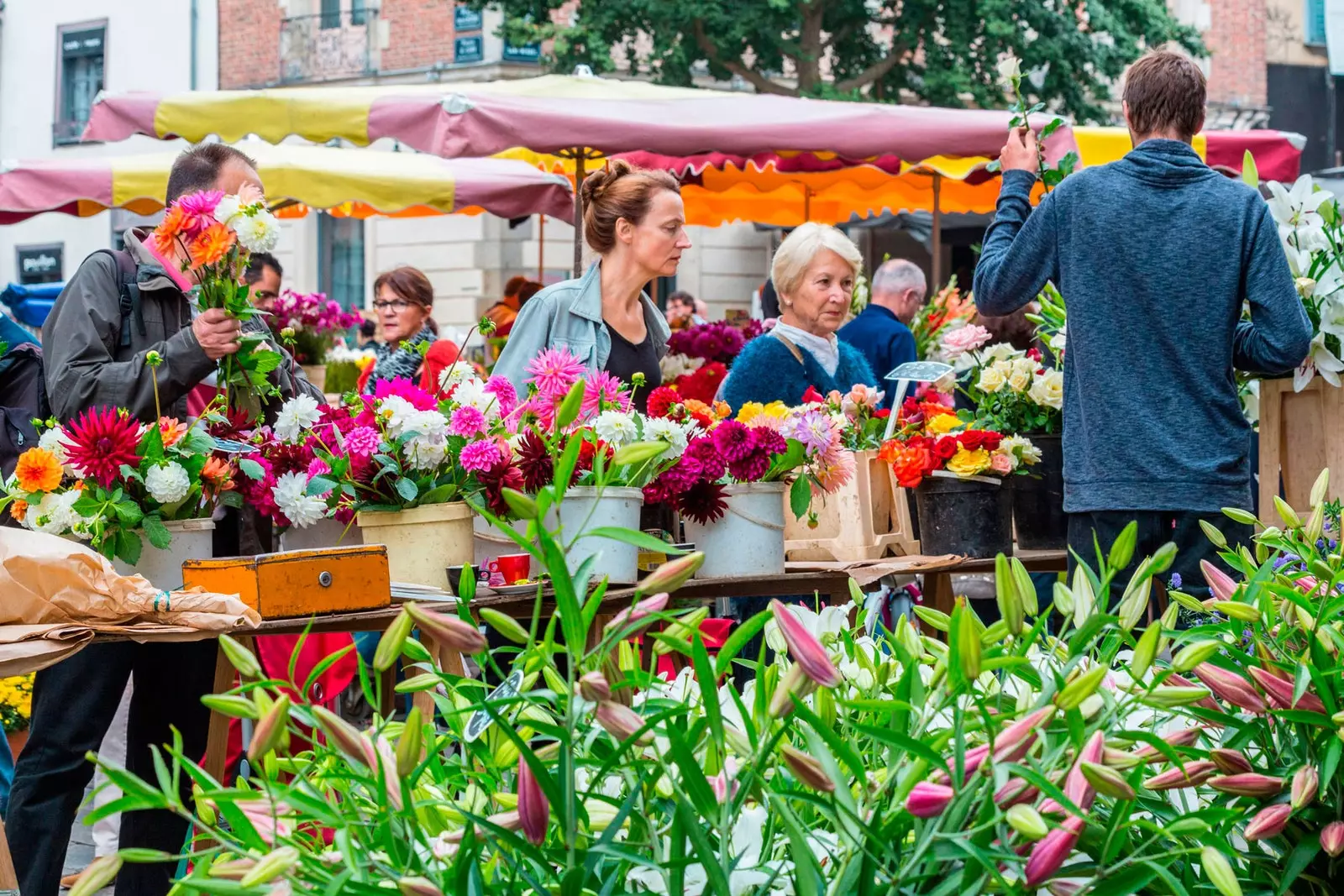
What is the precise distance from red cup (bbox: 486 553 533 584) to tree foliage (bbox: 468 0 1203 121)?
14707 mm

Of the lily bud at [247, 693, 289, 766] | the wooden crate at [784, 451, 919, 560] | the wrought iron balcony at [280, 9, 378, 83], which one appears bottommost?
the wooden crate at [784, 451, 919, 560]

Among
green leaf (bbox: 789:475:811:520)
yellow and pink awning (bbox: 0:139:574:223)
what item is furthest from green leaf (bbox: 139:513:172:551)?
yellow and pink awning (bbox: 0:139:574:223)

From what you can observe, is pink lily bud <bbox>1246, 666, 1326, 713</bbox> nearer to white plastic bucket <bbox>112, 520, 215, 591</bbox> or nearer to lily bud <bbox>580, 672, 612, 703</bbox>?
lily bud <bbox>580, 672, 612, 703</bbox>

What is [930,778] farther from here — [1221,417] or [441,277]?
[441,277]

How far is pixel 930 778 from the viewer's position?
864mm

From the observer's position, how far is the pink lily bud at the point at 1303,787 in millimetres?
997

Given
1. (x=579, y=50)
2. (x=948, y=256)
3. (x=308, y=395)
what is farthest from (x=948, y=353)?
(x=948, y=256)

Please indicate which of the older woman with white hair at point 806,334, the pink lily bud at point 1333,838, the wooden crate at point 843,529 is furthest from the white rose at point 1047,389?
the pink lily bud at point 1333,838

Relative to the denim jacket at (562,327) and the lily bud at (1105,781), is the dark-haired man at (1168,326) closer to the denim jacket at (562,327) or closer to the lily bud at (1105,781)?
the denim jacket at (562,327)

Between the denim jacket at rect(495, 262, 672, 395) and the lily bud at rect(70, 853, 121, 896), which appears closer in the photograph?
the lily bud at rect(70, 853, 121, 896)

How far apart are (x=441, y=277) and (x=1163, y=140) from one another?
656 inches

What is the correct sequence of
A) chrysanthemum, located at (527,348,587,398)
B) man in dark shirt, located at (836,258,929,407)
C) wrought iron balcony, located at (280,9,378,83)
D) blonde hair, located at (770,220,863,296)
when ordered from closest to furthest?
1. chrysanthemum, located at (527,348,587,398)
2. blonde hair, located at (770,220,863,296)
3. man in dark shirt, located at (836,258,929,407)
4. wrought iron balcony, located at (280,9,378,83)

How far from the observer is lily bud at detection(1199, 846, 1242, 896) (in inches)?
31.5

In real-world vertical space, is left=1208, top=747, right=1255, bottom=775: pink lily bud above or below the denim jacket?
below
